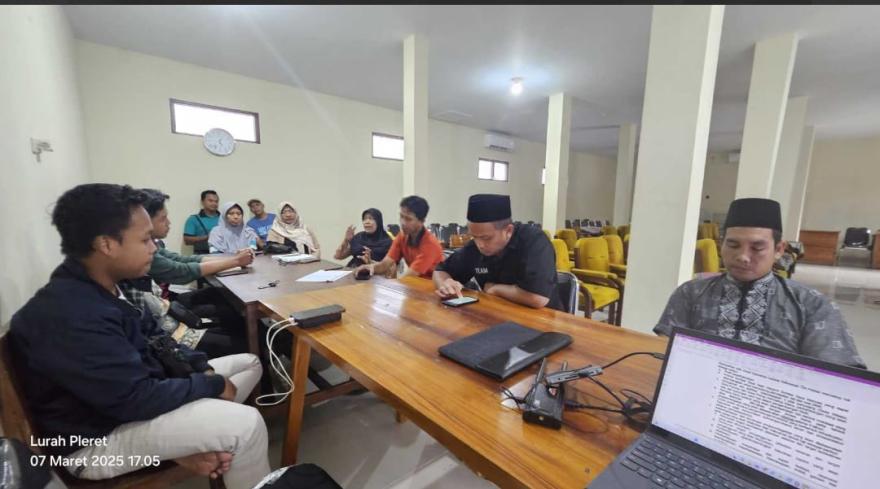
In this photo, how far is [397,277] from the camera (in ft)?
7.17

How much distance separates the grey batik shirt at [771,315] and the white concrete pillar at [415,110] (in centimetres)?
300

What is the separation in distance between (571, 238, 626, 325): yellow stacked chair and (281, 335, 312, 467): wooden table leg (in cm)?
217

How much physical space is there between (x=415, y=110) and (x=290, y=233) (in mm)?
2012

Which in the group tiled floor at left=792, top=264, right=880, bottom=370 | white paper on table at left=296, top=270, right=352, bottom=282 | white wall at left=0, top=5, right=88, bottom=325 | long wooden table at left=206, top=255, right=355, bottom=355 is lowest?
tiled floor at left=792, top=264, right=880, bottom=370

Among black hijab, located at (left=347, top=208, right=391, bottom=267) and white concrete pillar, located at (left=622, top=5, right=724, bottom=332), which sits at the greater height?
white concrete pillar, located at (left=622, top=5, right=724, bottom=332)

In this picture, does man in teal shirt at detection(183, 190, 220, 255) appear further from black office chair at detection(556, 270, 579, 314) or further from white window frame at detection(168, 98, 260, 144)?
black office chair at detection(556, 270, 579, 314)

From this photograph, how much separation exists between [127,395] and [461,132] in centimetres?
721

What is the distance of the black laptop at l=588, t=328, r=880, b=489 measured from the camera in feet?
1.60

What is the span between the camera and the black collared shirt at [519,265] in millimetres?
1510

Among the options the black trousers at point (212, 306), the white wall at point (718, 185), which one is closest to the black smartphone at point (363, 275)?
the black trousers at point (212, 306)

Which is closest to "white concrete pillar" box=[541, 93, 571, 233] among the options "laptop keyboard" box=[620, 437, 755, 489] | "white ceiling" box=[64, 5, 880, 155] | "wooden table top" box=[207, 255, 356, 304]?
"white ceiling" box=[64, 5, 880, 155]

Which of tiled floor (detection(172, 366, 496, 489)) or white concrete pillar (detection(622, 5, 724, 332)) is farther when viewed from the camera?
white concrete pillar (detection(622, 5, 724, 332))

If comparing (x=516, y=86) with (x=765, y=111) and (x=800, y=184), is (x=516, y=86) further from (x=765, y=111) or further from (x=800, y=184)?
(x=800, y=184)

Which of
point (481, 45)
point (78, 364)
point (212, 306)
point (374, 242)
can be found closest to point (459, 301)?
point (78, 364)
